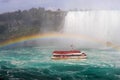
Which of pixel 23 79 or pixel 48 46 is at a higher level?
pixel 48 46

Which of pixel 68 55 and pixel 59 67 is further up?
pixel 68 55

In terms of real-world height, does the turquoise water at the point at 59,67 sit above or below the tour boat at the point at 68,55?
below

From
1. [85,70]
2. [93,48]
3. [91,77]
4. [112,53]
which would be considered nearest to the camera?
[91,77]

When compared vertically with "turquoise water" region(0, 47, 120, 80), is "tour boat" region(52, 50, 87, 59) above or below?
above

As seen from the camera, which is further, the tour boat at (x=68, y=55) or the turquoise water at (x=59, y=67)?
the tour boat at (x=68, y=55)

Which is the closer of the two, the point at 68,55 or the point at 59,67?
the point at 59,67

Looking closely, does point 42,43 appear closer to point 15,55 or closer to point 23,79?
point 15,55

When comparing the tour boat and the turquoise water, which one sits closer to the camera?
the turquoise water

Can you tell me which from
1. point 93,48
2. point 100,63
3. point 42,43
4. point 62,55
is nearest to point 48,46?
point 42,43
